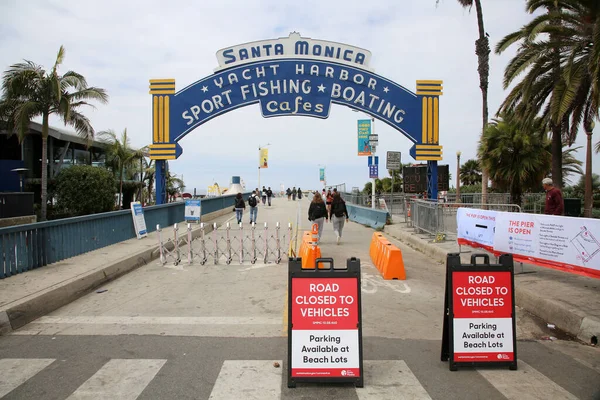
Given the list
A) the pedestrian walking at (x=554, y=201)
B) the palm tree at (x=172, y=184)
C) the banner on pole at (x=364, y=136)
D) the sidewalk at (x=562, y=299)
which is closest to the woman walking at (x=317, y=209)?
the sidewalk at (x=562, y=299)

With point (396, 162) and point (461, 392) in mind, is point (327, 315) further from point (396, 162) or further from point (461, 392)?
point (396, 162)

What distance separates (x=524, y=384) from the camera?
4.59 m

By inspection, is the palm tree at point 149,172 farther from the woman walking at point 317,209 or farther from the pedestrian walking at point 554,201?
the pedestrian walking at point 554,201

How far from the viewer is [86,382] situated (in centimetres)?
461

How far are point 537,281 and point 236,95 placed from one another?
554 inches

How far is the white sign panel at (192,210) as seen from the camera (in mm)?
19469

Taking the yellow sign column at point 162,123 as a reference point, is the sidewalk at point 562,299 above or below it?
below

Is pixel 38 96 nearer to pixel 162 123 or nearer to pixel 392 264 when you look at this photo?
pixel 162 123

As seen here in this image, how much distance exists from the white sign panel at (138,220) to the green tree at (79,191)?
14755mm

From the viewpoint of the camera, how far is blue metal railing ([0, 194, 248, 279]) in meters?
8.53

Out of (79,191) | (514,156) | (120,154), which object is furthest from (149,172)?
(514,156)

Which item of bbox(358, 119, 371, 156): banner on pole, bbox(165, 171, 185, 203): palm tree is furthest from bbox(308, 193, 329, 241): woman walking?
bbox(165, 171, 185, 203): palm tree

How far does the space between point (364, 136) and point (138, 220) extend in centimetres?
1674

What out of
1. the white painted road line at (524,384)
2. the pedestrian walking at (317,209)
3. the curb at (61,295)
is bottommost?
the white painted road line at (524,384)
